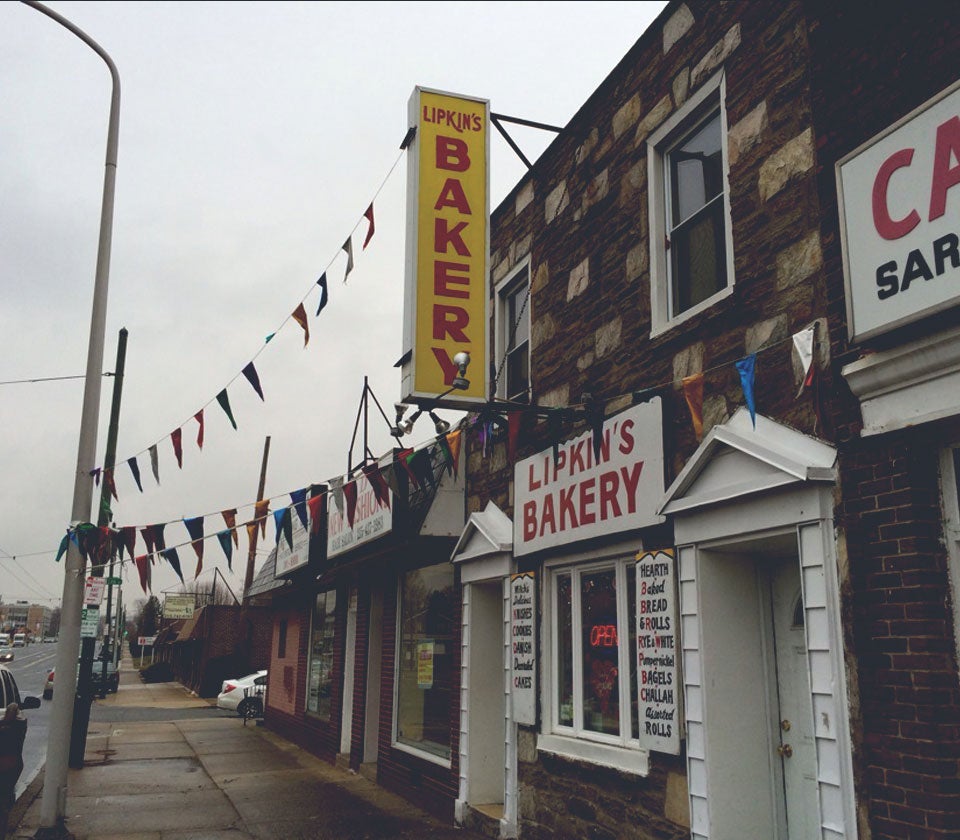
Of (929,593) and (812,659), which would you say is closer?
(929,593)

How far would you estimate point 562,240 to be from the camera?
8836 mm

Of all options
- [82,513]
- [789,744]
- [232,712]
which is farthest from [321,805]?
[232,712]

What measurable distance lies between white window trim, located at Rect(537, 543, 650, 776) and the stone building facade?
0.07ft

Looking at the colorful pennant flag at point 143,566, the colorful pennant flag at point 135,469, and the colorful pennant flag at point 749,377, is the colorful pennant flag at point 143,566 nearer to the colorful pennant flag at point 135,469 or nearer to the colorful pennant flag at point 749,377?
the colorful pennant flag at point 135,469

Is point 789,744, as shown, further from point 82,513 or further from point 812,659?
point 82,513

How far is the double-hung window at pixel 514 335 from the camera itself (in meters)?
9.80

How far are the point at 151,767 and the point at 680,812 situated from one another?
10.6m

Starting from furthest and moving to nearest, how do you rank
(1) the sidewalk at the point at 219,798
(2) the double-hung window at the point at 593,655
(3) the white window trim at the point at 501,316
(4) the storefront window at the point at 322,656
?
(4) the storefront window at the point at 322,656 < (3) the white window trim at the point at 501,316 < (1) the sidewalk at the point at 219,798 < (2) the double-hung window at the point at 593,655

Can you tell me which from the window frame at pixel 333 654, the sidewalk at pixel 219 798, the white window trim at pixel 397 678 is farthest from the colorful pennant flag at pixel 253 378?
the window frame at pixel 333 654

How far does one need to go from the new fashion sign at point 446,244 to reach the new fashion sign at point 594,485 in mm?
1017

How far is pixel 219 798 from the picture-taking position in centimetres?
1123

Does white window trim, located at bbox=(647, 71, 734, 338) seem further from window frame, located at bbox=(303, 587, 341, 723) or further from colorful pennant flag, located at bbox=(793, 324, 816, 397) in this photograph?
window frame, located at bbox=(303, 587, 341, 723)

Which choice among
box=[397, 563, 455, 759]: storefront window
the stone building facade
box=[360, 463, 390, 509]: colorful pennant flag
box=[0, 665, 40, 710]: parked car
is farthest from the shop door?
box=[0, 665, 40, 710]: parked car

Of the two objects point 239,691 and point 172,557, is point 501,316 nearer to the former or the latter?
point 172,557
